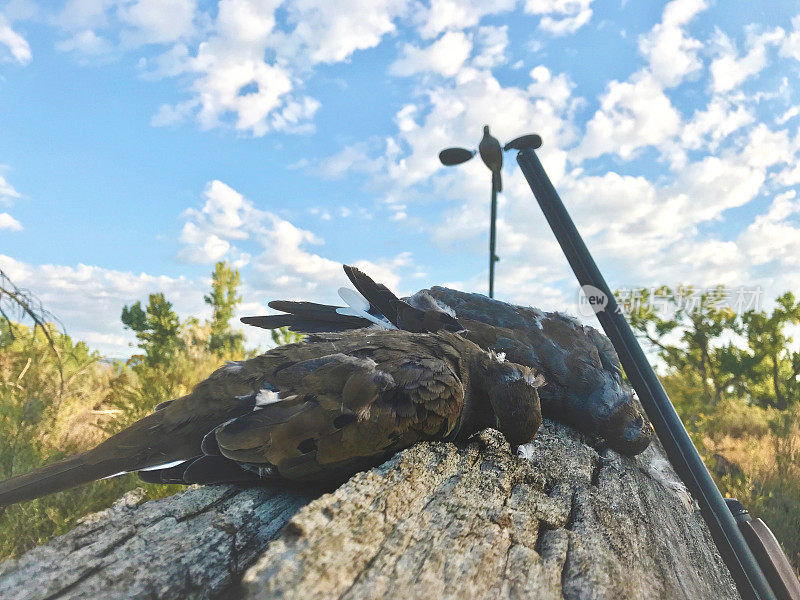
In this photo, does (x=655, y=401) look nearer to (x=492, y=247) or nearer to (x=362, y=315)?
(x=362, y=315)

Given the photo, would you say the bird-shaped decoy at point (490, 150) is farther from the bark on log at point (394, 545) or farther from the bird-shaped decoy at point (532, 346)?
the bark on log at point (394, 545)

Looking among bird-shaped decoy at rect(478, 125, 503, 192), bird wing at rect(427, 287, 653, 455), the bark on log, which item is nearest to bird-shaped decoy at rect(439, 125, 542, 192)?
bird-shaped decoy at rect(478, 125, 503, 192)

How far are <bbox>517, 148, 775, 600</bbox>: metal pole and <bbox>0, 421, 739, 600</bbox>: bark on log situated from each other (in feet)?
0.51

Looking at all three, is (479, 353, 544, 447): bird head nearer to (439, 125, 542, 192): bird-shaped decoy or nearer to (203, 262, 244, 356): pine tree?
(439, 125, 542, 192): bird-shaped decoy

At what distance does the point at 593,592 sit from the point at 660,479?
7.20 feet

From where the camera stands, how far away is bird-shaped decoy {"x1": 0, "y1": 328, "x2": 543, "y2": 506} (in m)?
1.79

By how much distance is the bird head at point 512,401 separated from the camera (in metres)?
2.48

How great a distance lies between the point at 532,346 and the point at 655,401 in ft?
3.20

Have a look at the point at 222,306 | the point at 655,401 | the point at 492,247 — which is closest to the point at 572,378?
the point at 655,401

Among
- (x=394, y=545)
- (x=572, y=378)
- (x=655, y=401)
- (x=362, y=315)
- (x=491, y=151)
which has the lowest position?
(x=394, y=545)

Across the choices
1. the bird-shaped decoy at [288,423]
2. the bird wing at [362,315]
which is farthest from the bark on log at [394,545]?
the bird wing at [362,315]

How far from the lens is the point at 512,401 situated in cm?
248

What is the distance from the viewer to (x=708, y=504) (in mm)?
2494

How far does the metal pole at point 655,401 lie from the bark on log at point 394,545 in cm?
16
